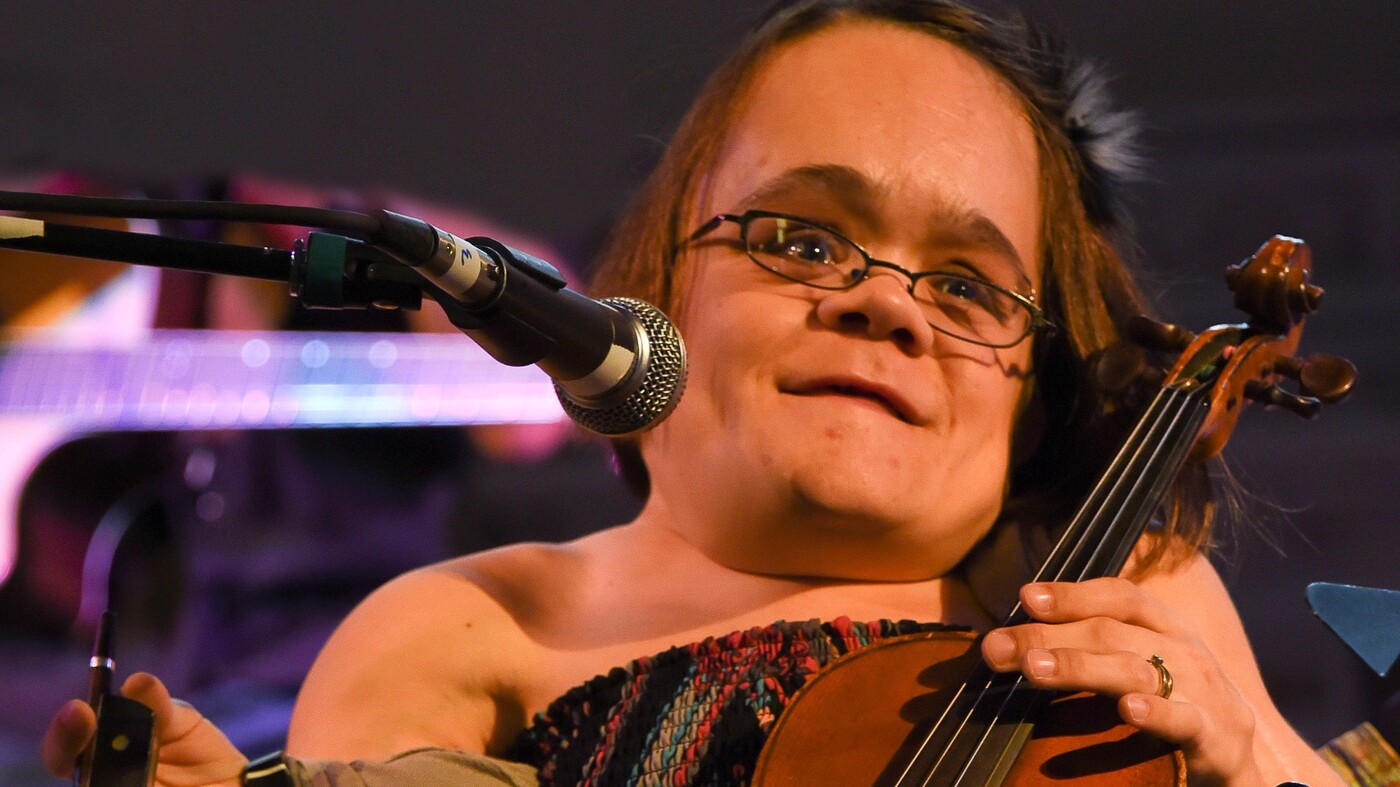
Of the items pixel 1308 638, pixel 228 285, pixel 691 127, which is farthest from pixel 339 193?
pixel 1308 638

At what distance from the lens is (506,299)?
68 cm

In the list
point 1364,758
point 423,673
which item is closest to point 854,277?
point 423,673

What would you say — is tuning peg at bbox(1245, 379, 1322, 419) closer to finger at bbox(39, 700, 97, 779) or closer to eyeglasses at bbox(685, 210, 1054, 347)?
eyeglasses at bbox(685, 210, 1054, 347)

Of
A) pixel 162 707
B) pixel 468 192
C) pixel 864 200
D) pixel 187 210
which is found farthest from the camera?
pixel 468 192

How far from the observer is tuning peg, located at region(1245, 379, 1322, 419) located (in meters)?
1.13

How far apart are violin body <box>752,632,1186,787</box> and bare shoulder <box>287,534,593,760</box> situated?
338 millimetres

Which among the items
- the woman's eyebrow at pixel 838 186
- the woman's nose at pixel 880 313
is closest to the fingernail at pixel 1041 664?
the woman's nose at pixel 880 313

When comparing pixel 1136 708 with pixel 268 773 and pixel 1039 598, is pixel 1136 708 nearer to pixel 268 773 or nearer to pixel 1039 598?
pixel 1039 598

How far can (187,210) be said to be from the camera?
647 mm

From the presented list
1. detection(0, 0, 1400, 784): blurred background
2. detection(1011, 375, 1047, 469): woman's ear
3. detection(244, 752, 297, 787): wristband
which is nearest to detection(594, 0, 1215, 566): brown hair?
detection(1011, 375, 1047, 469): woman's ear

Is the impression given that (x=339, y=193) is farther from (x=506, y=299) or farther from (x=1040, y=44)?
(x=506, y=299)

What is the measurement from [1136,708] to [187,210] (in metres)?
0.59

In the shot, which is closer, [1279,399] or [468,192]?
[1279,399]

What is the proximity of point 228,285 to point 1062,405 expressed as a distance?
1995 millimetres
